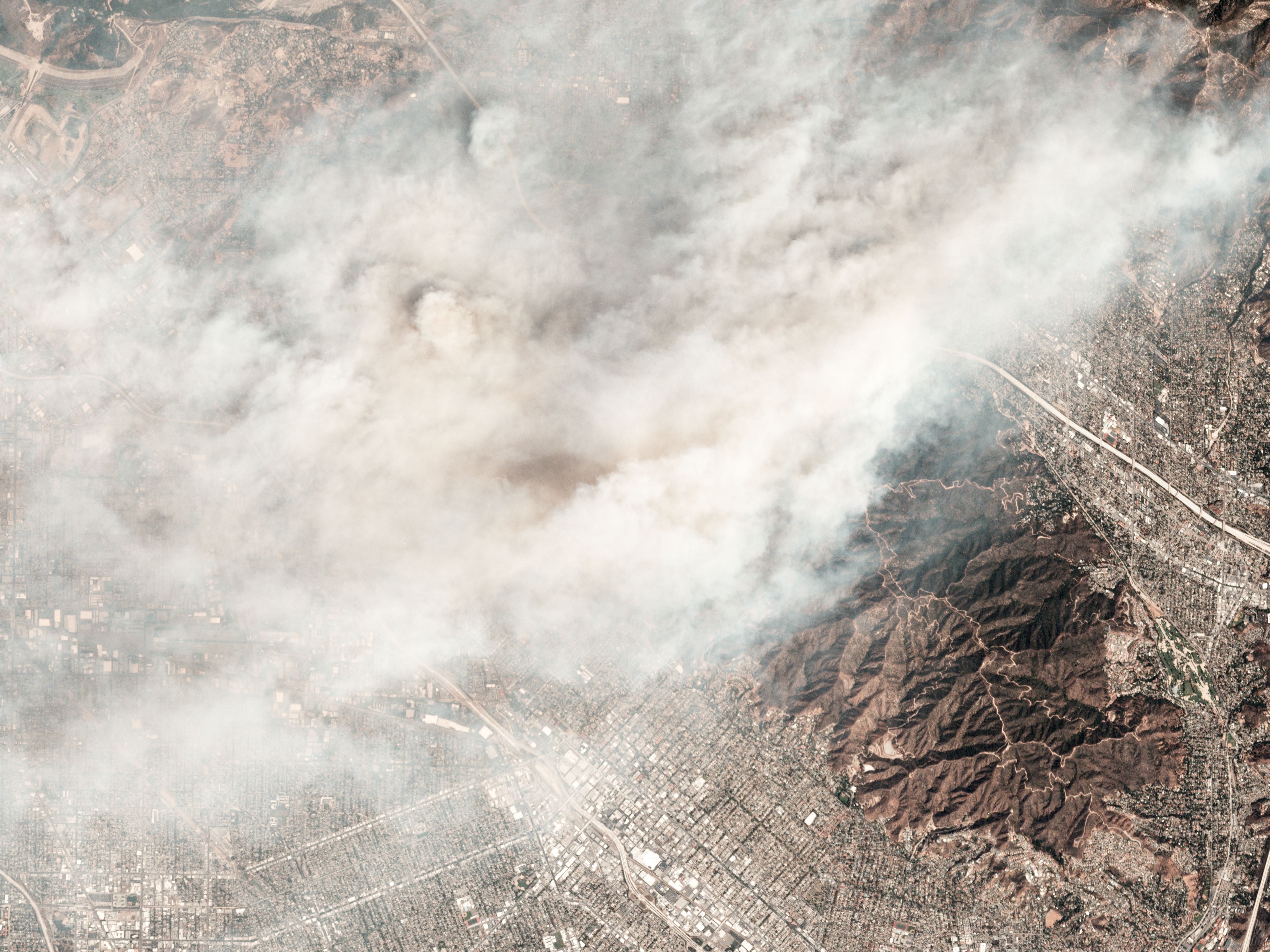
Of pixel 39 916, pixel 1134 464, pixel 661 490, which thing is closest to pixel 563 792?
pixel 661 490

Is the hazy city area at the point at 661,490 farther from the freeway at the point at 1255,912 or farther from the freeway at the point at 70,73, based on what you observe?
the freeway at the point at 70,73

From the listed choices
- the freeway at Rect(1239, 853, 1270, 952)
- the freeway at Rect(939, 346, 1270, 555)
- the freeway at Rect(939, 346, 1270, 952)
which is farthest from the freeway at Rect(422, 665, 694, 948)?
the freeway at Rect(939, 346, 1270, 555)

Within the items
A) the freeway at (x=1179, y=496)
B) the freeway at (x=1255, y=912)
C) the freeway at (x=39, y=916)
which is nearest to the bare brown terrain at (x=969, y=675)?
the freeway at (x=1179, y=496)

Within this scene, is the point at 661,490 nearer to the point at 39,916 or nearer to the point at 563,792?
the point at 563,792

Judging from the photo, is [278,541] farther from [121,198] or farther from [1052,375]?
[1052,375]

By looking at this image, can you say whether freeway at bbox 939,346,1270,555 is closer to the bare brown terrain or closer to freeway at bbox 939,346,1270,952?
freeway at bbox 939,346,1270,952

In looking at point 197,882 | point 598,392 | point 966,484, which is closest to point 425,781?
point 197,882
